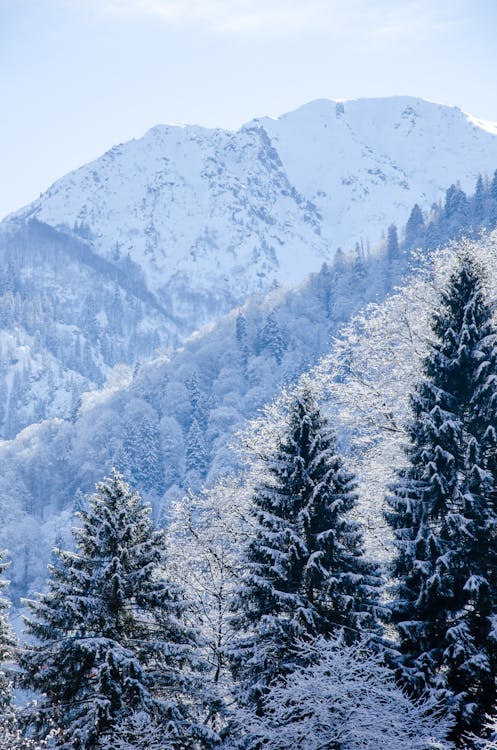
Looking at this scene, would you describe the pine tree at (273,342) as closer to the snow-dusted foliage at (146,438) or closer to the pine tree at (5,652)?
the snow-dusted foliage at (146,438)

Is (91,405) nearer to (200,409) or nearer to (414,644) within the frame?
(200,409)

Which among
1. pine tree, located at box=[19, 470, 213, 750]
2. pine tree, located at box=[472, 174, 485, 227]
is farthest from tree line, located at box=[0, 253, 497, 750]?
pine tree, located at box=[472, 174, 485, 227]

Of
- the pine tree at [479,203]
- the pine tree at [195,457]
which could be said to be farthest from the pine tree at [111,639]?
the pine tree at [479,203]

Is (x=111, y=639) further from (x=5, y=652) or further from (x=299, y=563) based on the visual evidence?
(x=5, y=652)

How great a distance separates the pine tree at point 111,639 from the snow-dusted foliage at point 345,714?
2.58 meters

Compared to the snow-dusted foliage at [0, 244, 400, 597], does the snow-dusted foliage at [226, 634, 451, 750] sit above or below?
above

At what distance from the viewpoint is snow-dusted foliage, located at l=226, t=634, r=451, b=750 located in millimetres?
13406

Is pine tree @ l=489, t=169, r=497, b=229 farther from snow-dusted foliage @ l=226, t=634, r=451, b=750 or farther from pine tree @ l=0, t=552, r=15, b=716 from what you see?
snow-dusted foliage @ l=226, t=634, r=451, b=750

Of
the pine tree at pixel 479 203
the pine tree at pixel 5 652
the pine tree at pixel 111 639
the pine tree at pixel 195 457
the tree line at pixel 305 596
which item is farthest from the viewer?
the pine tree at pixel 479 203

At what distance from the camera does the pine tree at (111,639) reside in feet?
53.8

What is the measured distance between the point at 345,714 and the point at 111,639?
538 cm

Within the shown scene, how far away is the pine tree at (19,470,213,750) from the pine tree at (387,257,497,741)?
480 cm

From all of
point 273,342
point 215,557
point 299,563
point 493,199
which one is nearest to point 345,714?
point 299,563

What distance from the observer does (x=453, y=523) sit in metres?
16.7
